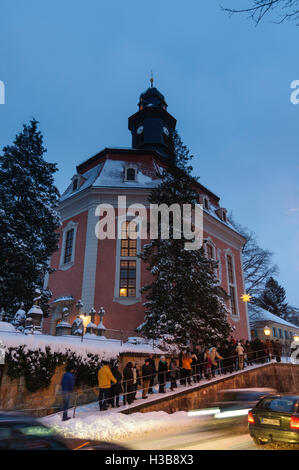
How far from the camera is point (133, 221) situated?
2408cm

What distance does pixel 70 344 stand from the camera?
13.4m

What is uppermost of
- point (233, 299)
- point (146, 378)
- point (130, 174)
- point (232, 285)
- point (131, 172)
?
point (131, 172)

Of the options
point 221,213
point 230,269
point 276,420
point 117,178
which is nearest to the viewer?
point 276,420

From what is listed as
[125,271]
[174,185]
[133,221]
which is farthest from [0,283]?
[174,185]

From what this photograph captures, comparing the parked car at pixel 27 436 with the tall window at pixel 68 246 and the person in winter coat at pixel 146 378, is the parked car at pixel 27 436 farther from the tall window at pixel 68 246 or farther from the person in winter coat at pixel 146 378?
the tall window at pixel 68 246

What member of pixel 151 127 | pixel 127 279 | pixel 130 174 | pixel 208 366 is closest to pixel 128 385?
pixel 208 366

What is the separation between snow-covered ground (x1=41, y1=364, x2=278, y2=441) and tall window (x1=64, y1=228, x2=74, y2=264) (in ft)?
47.8

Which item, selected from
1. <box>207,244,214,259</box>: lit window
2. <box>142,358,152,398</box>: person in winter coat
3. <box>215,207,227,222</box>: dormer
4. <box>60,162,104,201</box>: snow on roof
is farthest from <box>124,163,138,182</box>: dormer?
<box>142,358,152,398</box>: person in winter coat

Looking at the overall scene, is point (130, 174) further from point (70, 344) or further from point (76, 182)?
point (70, 344)

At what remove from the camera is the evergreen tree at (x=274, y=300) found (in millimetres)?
54781

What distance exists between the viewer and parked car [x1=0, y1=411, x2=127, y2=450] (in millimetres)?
4812

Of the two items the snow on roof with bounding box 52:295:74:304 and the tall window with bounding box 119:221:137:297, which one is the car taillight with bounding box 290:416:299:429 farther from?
the snow on roof with bounding box 52:295:74:304

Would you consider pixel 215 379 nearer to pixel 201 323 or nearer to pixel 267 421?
pixel 201 323

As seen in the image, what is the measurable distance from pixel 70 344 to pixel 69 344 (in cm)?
6
